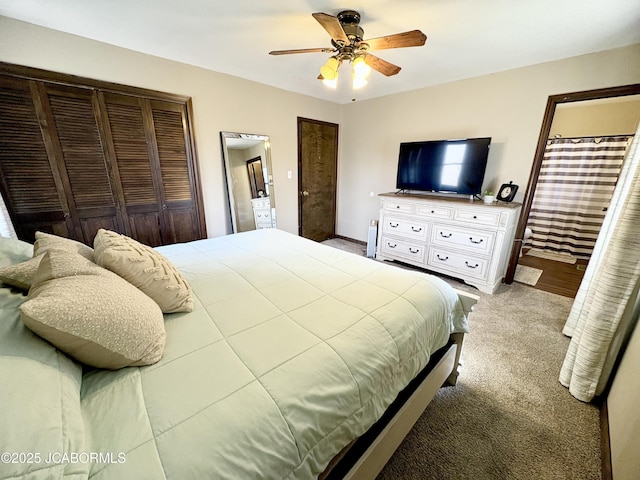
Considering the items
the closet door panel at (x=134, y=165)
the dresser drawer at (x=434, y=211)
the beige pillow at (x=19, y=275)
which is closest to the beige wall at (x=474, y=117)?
the dresser drawer at (x=434, y=211)

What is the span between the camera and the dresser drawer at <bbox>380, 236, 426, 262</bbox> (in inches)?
132

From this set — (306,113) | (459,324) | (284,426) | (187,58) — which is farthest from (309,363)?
(306,113)

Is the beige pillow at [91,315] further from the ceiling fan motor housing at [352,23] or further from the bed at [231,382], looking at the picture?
the ceiling fan motor housing at [352,23]

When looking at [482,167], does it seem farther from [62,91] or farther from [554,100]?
[62,91]

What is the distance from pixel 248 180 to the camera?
137 inches

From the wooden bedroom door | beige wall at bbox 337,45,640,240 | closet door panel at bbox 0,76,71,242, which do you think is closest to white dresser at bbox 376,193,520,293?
beige wall at bbox 337,45,640,240

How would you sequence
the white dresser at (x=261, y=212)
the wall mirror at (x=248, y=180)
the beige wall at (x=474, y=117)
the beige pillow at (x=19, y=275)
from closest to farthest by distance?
the beige pillow at (x=19, y=275) → the beige wall at (x=474, y=117) → the wall mirror at (x=248, y=180) → the white dresser at (x=261, y=212)

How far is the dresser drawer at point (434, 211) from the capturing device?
9.77 ft

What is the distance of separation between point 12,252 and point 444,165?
3743mm

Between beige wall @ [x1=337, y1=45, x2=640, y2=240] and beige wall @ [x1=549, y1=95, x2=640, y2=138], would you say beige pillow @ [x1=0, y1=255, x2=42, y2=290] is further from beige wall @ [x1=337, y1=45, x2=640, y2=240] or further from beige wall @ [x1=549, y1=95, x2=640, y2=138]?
beige wall @ [x1=549, y1=95, x2=640, y2=138]

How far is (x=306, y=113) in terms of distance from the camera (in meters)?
3.84

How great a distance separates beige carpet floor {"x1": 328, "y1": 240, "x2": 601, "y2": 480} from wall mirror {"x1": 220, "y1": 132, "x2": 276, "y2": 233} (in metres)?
2.92

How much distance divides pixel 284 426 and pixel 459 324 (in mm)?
1219

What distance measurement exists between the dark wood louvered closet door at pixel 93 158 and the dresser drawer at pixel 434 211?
111 inches
